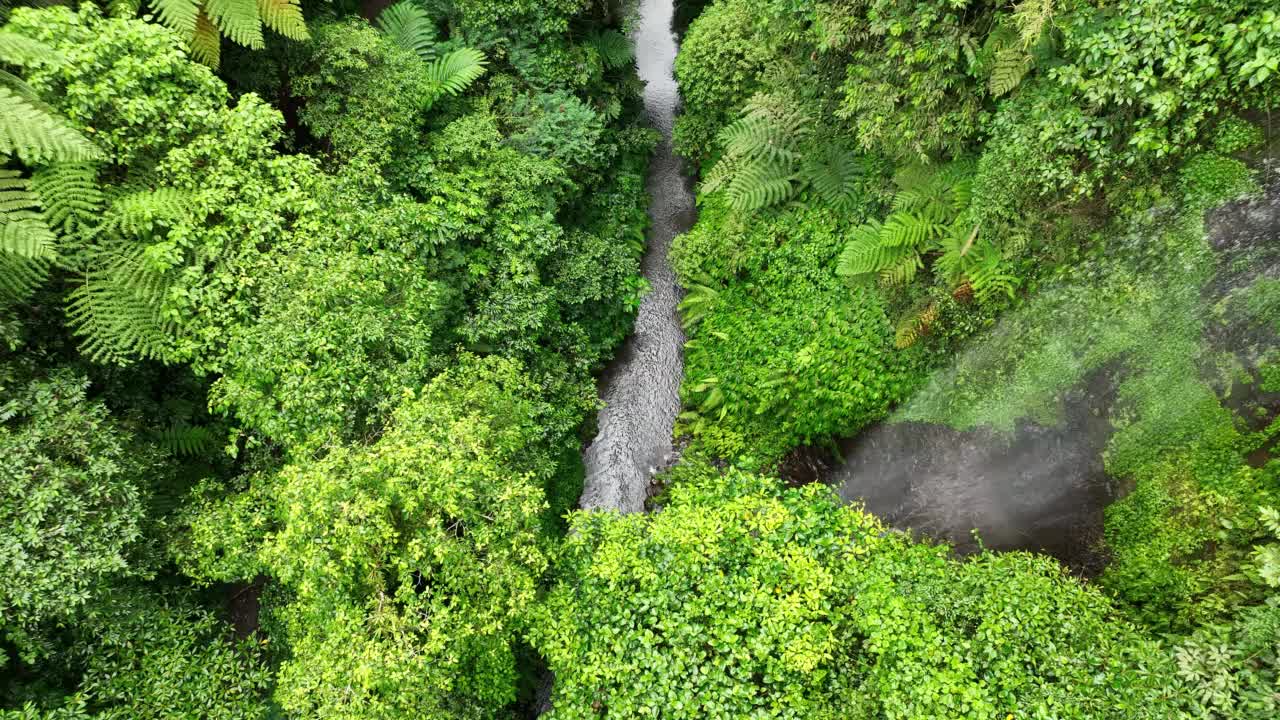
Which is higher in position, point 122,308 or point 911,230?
point 911,230

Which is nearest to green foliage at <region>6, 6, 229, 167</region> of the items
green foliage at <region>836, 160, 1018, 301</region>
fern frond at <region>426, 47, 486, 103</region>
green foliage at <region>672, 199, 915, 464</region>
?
fern frond at <region>426, 47, 486, 103</region>

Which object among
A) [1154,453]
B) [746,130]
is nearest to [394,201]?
[746,130]

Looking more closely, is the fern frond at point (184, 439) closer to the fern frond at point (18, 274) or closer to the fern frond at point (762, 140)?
the fern frond at point (18, 274)

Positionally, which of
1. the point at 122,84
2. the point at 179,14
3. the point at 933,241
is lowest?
the point at 122,84

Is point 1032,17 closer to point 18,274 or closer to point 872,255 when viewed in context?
point 872,255

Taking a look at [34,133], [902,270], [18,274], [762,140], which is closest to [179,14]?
[34,133]
